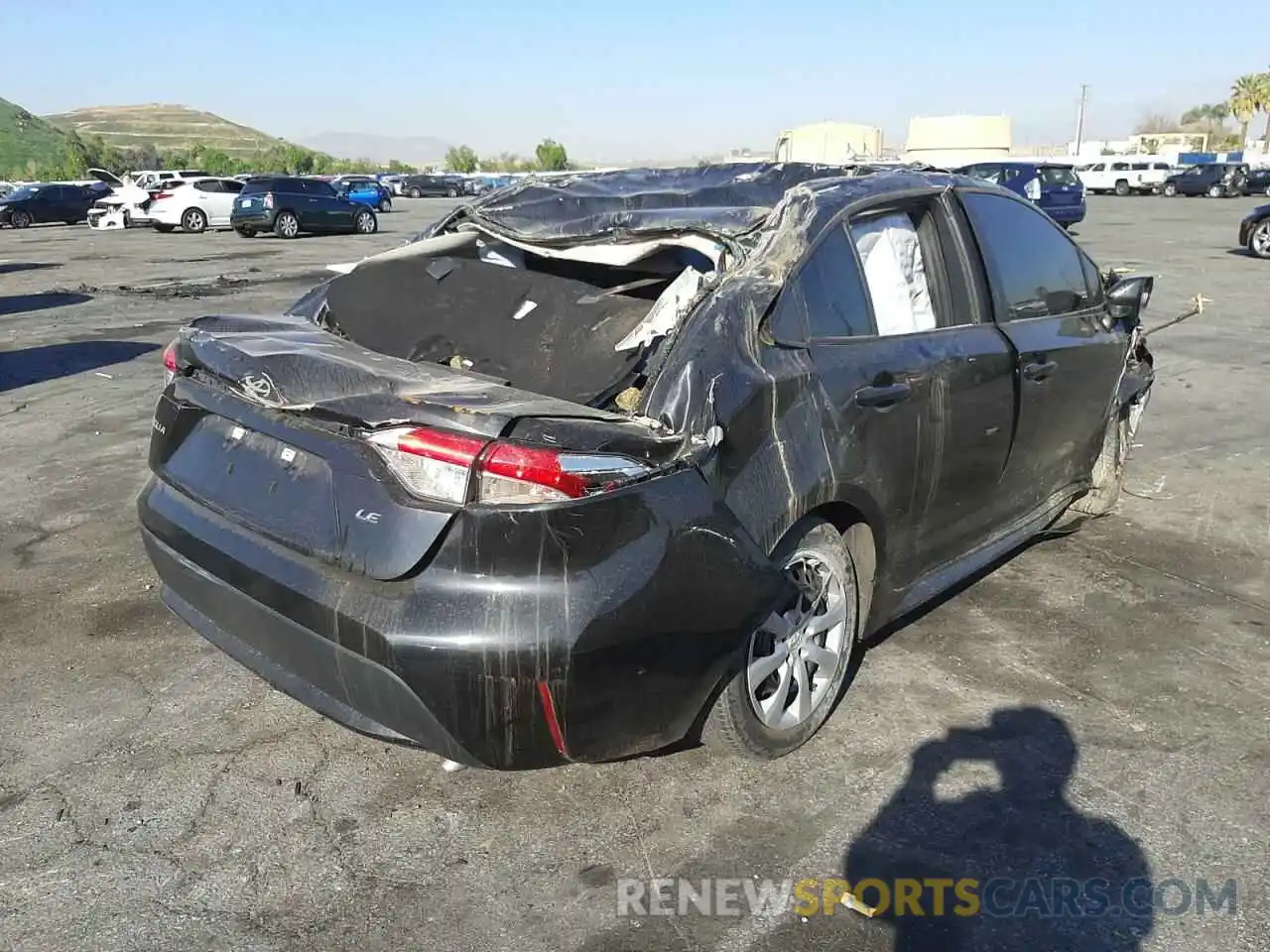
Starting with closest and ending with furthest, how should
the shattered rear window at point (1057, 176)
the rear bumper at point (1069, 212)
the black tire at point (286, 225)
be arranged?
the black tire at point (286, 225) → the rear bumper at point (1069, 212) → the shattered rear window at point (1057, 176)

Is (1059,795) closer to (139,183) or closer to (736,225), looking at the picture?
(736,225)

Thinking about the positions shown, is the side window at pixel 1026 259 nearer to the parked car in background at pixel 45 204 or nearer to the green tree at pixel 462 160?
the parked car in background at pixel 45 204

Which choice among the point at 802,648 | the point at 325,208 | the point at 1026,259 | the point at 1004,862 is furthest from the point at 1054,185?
the point at 1004,862

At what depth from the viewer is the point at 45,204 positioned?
3419 cm

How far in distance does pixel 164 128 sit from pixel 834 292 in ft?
620

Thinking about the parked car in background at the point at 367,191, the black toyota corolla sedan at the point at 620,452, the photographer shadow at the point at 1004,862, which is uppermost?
the parked car in background at the point at 367,191

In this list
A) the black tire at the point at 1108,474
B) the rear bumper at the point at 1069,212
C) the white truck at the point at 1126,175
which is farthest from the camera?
the white truck at the point at 1126,175

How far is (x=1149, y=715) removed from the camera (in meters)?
3.55

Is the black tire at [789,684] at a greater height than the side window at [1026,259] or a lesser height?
Answer: lesser

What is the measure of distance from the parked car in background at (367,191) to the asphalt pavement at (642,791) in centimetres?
3615

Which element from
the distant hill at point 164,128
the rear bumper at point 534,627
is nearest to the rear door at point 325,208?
the rear bumper at point 534,627

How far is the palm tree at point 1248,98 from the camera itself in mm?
84250

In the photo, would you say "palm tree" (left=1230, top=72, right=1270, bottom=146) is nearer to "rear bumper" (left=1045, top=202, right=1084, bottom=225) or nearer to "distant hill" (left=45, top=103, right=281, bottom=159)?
"rear bumper" (left=1045, top=202, right=1084, bottom=225)

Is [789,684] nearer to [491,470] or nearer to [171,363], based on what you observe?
[491,470]
